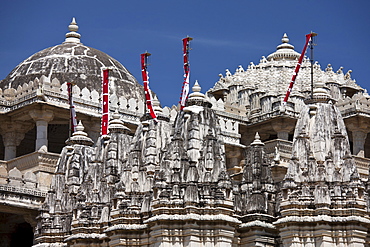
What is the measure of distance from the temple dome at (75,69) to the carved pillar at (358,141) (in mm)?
10432

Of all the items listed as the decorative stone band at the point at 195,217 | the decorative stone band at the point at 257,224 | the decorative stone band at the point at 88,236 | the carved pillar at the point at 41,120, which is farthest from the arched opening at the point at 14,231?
the decorative stone band at the point at 195,217

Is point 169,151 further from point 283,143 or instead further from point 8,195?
point 283,143

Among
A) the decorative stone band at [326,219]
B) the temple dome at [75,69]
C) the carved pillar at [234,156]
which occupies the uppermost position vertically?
the temple dome at [75,69]

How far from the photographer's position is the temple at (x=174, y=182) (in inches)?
1276

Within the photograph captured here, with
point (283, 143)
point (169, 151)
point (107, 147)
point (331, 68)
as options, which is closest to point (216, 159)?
point (169, 151)

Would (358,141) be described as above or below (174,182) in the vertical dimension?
above

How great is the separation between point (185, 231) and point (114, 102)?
19.6 m

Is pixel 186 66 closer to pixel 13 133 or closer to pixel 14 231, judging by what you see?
pixel 14 231

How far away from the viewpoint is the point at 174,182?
1307 inches

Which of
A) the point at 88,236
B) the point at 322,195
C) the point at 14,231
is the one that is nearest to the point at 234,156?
the point at 14,231

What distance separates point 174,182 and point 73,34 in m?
25.9

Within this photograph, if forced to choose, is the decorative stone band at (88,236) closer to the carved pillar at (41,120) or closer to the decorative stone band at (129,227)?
the decorative stone band at (129,227)

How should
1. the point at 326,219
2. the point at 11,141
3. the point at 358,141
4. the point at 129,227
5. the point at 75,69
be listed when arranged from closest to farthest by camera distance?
the point at 326,219 < the point at 129,227 < the point at 11,141 < the point at 358,141 < the point at 75,69

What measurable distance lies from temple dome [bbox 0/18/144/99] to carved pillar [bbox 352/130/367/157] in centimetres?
1043
